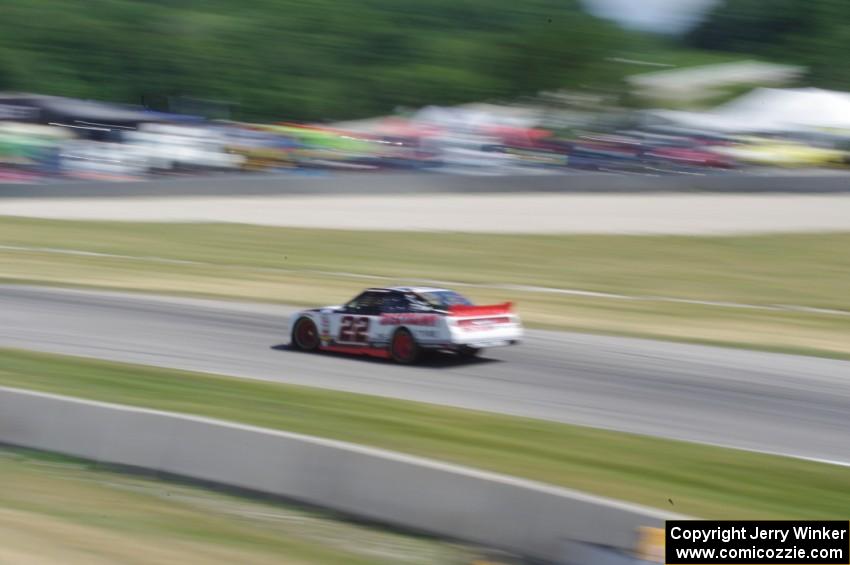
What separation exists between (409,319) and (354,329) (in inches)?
31.6

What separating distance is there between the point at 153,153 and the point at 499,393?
2493 centimetres

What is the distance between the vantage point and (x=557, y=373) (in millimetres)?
11820

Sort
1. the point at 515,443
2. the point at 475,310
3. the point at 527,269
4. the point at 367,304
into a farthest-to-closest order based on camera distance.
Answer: the point at 527,269, the point at 367,304, the point at 475,310, the point at 515,443

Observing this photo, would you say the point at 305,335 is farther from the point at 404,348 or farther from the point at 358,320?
the point at 404,348

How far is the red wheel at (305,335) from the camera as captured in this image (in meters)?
13.0

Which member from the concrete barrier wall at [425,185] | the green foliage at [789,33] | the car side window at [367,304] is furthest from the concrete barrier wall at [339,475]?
the green foliage at [789,33]

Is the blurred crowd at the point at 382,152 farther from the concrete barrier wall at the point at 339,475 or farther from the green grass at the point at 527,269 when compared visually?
the concrete barrier wall at the point at 339,475

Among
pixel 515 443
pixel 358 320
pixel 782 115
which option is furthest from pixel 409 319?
pixel 782 115

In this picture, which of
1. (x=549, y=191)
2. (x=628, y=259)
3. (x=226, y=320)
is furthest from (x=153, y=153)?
(x=226, y=320)

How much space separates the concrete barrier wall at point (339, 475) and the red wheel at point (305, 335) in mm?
4604

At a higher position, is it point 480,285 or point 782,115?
point 782,115

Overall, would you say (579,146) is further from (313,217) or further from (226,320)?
(226,320)

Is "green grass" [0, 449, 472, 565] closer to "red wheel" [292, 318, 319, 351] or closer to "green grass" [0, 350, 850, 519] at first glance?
"green grass" [0, 350, 850, 519]

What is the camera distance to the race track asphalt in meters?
9.69
